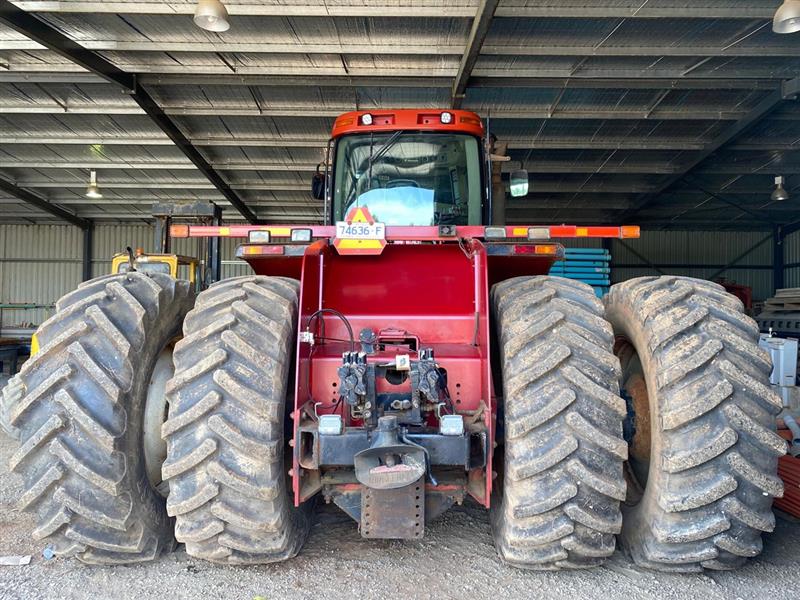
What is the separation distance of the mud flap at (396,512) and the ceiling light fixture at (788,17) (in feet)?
23.2

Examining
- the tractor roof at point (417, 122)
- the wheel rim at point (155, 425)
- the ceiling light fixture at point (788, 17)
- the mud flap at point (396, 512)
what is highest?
the ceiling light fixture at point (788, 17)

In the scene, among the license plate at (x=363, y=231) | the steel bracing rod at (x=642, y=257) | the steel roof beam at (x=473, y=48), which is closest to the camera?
the license plate at (x=363, y=231)

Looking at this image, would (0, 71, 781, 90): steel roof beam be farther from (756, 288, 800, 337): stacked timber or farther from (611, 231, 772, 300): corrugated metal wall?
(611, 231, 772, 300): corrugated metal wall

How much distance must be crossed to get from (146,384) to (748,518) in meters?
3.15

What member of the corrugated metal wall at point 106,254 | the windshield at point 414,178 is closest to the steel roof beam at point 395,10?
the windshield at point 414,178

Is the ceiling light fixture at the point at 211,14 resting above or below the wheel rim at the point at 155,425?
above

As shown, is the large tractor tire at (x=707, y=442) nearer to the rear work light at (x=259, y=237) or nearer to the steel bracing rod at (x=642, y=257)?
the rear work light at (x=259, y=237)

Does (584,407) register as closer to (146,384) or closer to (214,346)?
(214,346)

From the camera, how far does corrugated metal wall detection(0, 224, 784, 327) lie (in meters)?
19.7

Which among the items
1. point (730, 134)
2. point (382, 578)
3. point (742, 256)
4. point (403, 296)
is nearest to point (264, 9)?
point (403, 296)

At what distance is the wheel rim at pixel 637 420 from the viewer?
371 cm

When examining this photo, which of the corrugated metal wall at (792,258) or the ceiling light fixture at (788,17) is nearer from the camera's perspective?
the ceiling light fixture at (788,17)

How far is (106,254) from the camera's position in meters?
19.8

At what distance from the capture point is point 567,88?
938 cm
